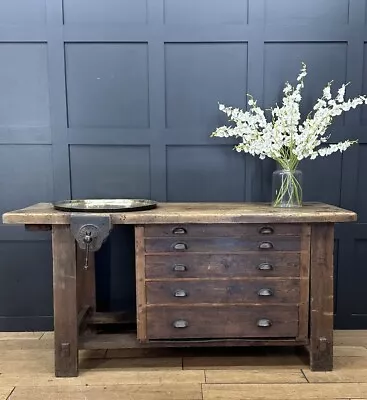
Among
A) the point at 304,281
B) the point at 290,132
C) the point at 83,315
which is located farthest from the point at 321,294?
the point at 83,315

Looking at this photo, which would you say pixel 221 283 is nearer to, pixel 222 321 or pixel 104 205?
pixel 222 321

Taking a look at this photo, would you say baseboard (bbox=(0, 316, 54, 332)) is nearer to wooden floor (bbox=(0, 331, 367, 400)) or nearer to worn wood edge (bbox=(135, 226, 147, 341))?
wooden floor (bbox=(0, 331, 367, 400))

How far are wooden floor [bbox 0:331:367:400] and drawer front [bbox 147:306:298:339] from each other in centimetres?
19

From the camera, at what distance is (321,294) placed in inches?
74.9

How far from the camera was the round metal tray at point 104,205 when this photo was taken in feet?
6.15

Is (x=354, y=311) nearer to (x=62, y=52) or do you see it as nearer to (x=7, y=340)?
(x=7, y=340)

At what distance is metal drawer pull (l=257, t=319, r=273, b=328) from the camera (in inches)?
75.0

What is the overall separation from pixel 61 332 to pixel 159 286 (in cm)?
50

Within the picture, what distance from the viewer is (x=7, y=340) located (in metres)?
2.33

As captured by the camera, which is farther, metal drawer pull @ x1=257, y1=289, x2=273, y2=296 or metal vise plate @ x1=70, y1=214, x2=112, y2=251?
metal drawer pull @ x1=257, y1=289, x2=273, y2=296

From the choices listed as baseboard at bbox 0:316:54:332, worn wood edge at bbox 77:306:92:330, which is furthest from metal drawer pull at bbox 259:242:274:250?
baseboard at bbox 0:316:54:332

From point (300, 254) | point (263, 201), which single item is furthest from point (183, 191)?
point (300, 254)

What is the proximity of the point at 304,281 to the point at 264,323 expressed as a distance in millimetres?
268

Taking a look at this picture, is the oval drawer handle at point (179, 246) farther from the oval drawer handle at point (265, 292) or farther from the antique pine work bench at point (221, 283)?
the oval drawer handle at point (265, 292)
